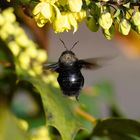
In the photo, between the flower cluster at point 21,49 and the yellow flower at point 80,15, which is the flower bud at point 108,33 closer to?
the yellow flower at point 80,15

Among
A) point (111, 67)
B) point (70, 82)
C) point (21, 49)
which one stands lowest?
point (111, 67)

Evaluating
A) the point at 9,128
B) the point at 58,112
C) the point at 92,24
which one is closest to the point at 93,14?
the point at 92,24

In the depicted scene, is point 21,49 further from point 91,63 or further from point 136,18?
point 136,18

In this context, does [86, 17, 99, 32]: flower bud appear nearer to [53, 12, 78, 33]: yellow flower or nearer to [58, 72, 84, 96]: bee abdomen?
[53, 12, 78, 33]: yellow flower

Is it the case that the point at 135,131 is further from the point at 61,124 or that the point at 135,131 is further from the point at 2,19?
the point at 2,19

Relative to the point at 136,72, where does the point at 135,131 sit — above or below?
above

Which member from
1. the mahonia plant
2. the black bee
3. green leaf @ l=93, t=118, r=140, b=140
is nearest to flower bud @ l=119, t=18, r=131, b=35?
the mahonia plant

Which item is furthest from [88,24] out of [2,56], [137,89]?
[137,89]
